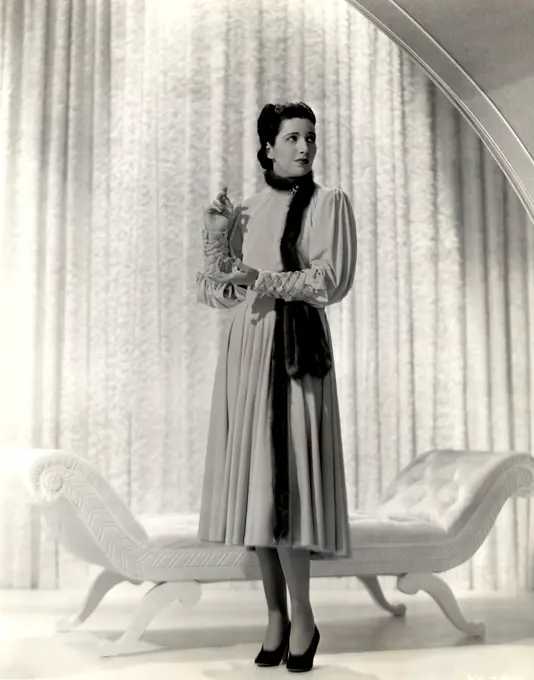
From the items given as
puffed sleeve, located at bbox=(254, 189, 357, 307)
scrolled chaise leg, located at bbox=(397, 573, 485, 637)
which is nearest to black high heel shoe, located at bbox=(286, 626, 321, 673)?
scrolled chaise leg, located at bbox=(397, 573, 485, 637)

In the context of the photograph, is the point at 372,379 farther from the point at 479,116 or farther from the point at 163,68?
the point at 163,68

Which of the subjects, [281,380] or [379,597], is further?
[379,597]

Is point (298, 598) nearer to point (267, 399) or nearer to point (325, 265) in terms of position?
point (267, 399)

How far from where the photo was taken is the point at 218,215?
2428mm

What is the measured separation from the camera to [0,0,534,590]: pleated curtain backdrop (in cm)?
262

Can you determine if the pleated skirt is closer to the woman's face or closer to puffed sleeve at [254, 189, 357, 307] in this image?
puffed sleeve at [254, 189, 357, 307]

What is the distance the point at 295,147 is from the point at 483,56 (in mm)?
839

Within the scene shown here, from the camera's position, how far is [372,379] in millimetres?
2918

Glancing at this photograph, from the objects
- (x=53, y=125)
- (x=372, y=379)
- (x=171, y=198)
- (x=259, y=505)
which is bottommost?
(x=259, y=505)

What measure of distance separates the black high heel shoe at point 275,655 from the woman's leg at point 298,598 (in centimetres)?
8

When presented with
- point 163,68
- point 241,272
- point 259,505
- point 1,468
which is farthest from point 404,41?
point 1,468

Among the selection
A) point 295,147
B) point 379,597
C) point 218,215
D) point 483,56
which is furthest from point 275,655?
point 483,56

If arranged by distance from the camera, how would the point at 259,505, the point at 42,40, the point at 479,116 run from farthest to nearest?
the point at 479,116 < the point at 42,40 < the point at 259,505

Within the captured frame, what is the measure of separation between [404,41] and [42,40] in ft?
3.70
